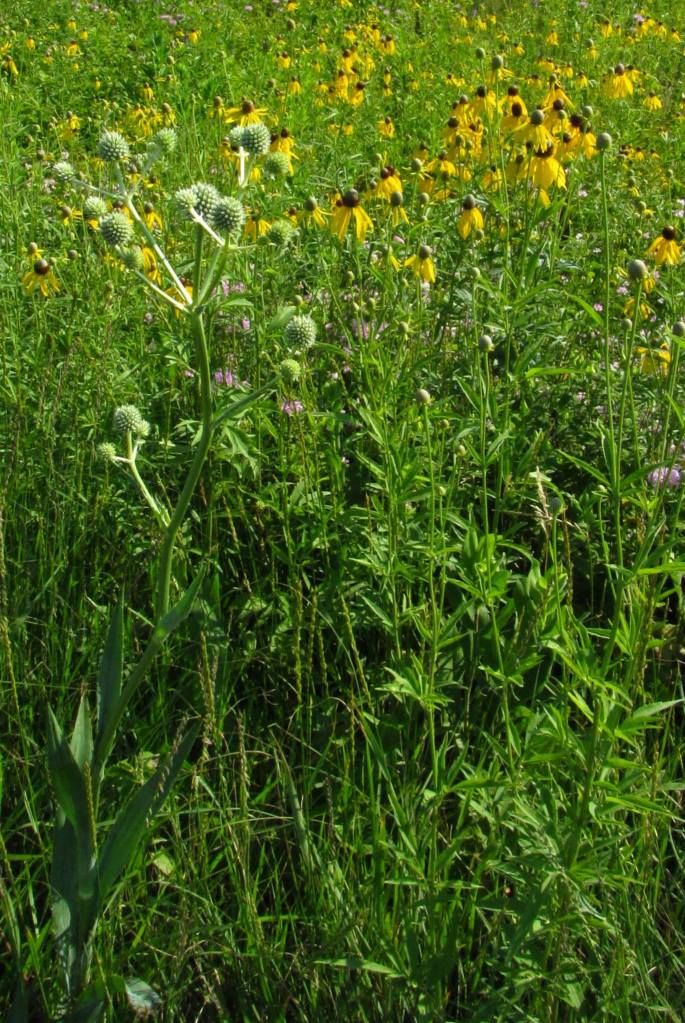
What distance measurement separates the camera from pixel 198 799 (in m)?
1.81

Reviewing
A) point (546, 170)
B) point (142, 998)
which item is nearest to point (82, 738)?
point (142, 998)

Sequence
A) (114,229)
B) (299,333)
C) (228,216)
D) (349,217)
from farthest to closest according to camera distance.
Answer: (349,217) → (299,333) → (114,229) → (228,216)

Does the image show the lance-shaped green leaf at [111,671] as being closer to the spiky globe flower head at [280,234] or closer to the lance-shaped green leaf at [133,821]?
the lance-shaped green leaf at [133,821]

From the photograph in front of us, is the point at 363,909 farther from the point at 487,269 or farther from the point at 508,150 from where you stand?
the point at 508,150

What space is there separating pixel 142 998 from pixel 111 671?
0.46 m

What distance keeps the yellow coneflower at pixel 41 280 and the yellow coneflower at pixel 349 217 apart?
75cm

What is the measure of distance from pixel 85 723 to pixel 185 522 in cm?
87

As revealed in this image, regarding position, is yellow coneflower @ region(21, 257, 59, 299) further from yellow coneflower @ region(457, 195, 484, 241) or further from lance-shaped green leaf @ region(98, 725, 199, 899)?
lance-shaped green leaf @ region(98, 725, 199, 899)

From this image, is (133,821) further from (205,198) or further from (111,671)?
(205,198)

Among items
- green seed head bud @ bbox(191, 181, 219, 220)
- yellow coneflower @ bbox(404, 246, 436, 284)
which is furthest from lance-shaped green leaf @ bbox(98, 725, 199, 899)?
yellow coneflower @ bbox(404, 246, 436, 284)

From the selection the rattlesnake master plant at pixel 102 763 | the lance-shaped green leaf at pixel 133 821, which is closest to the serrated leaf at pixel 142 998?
the rattlesnake master plant at pixel 102 763

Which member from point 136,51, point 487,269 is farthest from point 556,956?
point 136,51

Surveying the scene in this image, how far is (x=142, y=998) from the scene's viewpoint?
1.51 meters

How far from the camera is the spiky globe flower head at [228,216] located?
1.41 m
